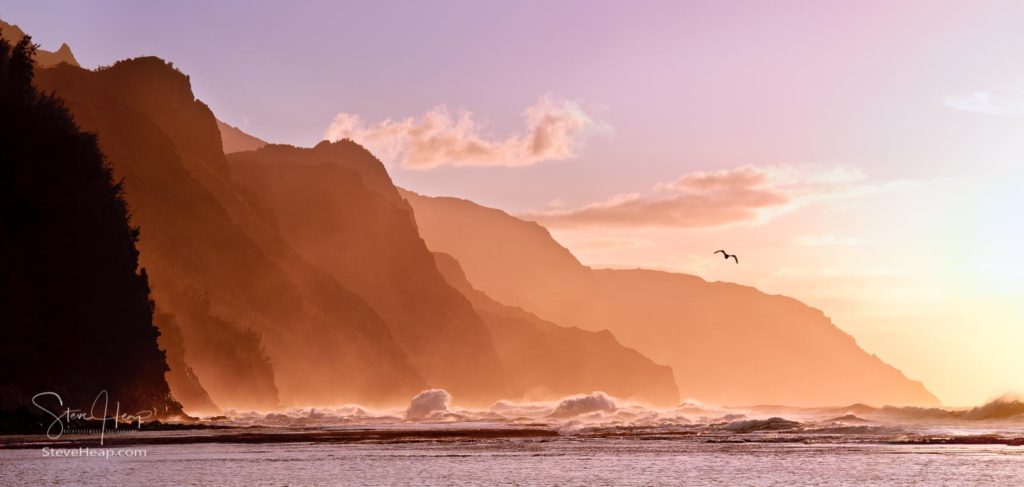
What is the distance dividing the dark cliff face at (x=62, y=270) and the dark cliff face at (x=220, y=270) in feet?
153

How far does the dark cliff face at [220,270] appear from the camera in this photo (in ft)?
415

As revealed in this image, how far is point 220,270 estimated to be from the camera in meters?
143

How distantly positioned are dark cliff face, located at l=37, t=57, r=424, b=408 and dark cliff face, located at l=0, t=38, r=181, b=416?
46.5 metres

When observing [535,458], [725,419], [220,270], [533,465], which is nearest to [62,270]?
[725,419]

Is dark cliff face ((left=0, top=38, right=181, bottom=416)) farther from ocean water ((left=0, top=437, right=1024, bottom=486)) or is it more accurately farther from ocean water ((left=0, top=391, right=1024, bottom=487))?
ocean water ((left=0, top=437, right=1024, bottom=486))

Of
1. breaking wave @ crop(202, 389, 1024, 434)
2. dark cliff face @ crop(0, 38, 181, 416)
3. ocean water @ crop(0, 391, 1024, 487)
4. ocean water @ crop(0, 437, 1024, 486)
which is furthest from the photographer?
A: dark cliff face @ crop(0, 38, 181, 416)

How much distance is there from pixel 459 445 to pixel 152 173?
11140 centimetres

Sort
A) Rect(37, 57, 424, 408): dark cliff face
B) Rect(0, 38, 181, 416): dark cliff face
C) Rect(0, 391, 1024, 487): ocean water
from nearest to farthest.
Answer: Rect(0, 391, 1024, 487): ocean water < Rect(0, 38, 181, 416): dark cliff face < Rect(37, 57, 424, 408): dark cliff face

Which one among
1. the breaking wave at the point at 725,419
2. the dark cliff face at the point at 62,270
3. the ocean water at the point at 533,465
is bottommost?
the ocean water at the point at 533,465

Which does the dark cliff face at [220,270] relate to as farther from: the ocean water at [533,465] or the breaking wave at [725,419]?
the ocean water at [533,465]

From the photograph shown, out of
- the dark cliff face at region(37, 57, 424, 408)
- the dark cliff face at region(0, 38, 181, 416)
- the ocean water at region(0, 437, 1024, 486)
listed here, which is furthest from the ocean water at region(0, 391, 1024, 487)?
the dark cliff face at region(37, 57, 424, 408)

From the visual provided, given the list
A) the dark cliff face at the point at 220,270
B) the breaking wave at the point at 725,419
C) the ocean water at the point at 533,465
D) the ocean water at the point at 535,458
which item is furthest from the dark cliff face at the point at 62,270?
the dark cliff face at the point at 220,270

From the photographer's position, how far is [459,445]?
3875 cm

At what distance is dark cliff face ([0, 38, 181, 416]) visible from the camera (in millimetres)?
59656
